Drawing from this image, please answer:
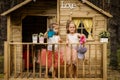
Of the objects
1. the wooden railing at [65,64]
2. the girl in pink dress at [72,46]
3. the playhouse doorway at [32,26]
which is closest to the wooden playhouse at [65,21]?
the wooden railing at [65,64]

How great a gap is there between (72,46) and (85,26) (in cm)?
216

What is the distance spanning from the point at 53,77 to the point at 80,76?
122 centimetres

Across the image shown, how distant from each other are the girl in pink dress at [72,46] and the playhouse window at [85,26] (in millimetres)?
1417

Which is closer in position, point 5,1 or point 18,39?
point 18,39

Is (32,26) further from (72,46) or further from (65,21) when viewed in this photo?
(72,46)

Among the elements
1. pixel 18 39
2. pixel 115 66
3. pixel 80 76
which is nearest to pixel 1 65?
pixel 115 66

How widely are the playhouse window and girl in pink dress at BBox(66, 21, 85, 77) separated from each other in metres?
1.42

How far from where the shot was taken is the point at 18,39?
790 inches

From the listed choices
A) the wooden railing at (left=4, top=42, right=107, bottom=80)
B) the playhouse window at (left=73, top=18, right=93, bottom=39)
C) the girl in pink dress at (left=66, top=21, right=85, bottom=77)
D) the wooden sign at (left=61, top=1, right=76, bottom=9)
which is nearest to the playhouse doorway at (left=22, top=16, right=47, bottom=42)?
the wooden railing at (left=4, top=42, right=107, bottom=80)

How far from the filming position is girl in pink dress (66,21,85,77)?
58.2 ft

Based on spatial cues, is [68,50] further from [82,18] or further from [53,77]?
[82,18]

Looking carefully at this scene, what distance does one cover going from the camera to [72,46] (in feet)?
58.6

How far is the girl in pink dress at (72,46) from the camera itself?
58.2 feet

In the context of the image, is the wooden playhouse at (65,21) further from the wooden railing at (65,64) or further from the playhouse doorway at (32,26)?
the playhouse doorway at (32,26)
